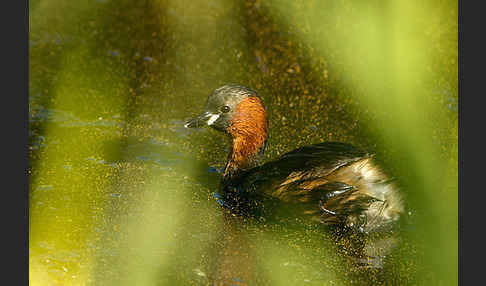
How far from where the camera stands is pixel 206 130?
21.2 ft

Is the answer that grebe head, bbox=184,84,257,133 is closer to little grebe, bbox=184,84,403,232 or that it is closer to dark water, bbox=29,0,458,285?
little grebe, bbox=184,84,403,232

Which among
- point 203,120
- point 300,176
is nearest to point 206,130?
point 203,120

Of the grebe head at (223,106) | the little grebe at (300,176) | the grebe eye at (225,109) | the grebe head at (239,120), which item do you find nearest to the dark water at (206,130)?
the little grebe at (300,176)

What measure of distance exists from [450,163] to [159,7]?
3.95m

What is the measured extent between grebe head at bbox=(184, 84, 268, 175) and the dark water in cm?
25

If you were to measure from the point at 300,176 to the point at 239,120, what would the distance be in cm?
77

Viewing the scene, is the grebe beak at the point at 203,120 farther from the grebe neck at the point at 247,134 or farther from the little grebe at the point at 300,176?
the grebe neck at the point at 247,134

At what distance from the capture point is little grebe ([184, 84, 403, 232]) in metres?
5.04

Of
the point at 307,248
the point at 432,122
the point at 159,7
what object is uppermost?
the point at 159,7

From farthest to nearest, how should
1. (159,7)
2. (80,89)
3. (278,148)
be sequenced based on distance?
(159,7)
(80,89)
(278,148)

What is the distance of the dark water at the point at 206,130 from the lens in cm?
463

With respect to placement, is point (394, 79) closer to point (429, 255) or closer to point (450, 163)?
point (450, 163)

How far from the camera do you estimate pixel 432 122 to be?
6176 millimetres

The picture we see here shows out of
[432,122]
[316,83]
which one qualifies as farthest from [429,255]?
[316,83]
